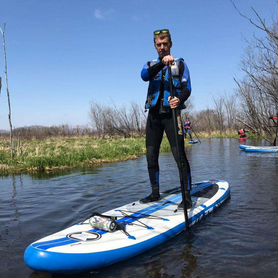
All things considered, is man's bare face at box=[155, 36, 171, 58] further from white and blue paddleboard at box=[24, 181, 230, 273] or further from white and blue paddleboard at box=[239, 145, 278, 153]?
white and blue paddleboard at box=[239, 145, 278, 153]

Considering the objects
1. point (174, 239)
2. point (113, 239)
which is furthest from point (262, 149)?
point (113, 239)

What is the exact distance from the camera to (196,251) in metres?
3.49

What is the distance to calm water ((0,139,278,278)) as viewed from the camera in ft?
10.2

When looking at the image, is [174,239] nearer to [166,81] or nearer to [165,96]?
[165,96]

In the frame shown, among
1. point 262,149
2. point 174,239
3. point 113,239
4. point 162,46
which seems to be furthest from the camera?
point 262,149

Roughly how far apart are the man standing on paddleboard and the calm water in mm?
878

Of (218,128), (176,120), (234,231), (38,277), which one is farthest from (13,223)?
(218,128)

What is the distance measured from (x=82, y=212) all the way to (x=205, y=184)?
239 cm

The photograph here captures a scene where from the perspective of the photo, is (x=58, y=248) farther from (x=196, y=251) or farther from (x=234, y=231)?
(x=234, y=231)

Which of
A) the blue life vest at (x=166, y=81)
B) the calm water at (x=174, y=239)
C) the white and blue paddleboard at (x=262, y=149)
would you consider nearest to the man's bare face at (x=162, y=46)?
the blue life vest at (x=166, y=81)

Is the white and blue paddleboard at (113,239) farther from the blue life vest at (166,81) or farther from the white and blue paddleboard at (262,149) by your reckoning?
the white and blue paddleboard at (262,149)

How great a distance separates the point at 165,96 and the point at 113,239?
2133mm

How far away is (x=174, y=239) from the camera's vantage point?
3.84 m

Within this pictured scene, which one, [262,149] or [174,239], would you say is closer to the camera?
[174,239]
